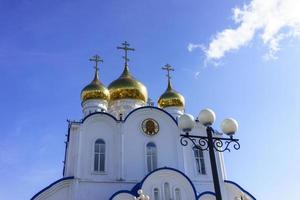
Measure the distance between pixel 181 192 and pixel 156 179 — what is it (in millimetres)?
1249

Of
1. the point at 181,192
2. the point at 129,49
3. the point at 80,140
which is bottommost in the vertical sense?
the point at 181,192

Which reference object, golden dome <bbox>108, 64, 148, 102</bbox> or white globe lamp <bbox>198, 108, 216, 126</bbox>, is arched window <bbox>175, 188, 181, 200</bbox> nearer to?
golden dome <bbox>108, 64, 148, 102</bbox>

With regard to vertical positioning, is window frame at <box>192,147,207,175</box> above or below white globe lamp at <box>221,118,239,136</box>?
above

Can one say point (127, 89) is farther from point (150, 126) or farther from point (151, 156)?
point (151, 156)

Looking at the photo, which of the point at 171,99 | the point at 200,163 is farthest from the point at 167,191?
the point at 171,99

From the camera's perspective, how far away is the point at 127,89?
20.5 m

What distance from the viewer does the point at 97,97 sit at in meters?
Result: 20.4

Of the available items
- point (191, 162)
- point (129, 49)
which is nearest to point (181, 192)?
point (191, 162)

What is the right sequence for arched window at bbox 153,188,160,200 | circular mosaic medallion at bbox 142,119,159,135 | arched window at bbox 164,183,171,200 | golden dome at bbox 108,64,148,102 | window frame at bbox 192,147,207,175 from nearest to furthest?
arched window at bbox 153,188,160,200 < arched window at bbox 164,183,171,200 < window frame at bbox 192,147,207,175 < circular mosaic medallion at bbox 142,119,159,135 < golden dome at bbox 108,64,148,102

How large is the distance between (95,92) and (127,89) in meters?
1.87

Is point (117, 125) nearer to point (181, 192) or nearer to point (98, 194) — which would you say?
point (98, 194)

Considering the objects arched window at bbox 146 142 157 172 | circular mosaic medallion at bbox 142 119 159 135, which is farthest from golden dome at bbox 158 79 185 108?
arched window at bbox 146 142 157 172

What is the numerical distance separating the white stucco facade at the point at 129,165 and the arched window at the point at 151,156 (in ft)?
0.50

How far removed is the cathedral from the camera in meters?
15.3
